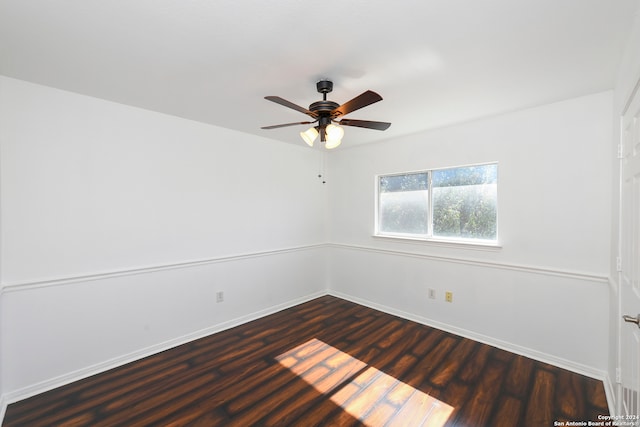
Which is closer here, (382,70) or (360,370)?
(382,70)

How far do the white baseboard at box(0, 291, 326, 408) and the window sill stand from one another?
1940mm

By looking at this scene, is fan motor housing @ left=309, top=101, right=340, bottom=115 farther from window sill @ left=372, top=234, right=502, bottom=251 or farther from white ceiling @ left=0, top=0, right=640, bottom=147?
window sill @ left=372, top=234, right=502, bottom=251

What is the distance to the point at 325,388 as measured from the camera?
2.23 metres

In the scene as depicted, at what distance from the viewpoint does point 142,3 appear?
→ 1335 mm

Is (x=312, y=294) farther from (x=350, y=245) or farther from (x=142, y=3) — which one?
(x=142, y=3)

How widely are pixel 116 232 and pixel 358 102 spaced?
2.45 meters

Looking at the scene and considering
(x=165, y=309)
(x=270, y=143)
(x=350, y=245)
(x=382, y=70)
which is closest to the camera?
(x=382, y=70)

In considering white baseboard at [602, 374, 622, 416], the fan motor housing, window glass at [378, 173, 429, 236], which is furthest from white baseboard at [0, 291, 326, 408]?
white baseboard at [602, 374, 622, 416]

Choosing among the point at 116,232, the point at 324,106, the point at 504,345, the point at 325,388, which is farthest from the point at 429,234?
the point at 116,232

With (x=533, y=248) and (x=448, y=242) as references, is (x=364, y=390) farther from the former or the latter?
(x=533, y=248)

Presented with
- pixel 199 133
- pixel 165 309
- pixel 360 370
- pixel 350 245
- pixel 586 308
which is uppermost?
pixel 199 133

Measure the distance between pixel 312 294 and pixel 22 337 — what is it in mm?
3161

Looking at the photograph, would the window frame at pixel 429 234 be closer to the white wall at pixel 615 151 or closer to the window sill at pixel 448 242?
the window sill at pixel 448 242

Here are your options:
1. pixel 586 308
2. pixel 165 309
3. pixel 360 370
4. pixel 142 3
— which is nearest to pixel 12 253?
pixel 165 309
